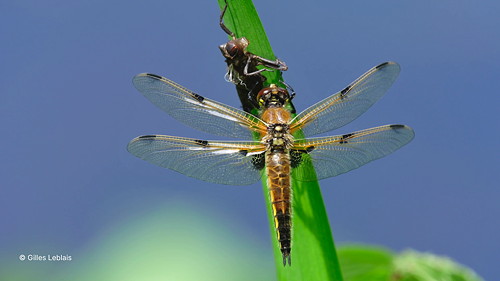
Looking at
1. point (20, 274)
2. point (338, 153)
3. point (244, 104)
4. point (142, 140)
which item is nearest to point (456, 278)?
point (338, 153)

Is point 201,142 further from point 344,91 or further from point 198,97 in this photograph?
point 344,91

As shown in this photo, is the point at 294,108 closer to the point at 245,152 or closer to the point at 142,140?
the point at 245,152

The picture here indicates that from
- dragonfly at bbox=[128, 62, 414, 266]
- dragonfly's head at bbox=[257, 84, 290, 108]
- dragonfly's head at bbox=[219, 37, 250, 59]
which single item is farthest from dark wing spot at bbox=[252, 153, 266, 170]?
dragonfly's head at bbox=[219, 37, 250, 59]

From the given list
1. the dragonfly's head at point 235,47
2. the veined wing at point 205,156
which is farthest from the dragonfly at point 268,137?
the dragonfly's head at point 235,47

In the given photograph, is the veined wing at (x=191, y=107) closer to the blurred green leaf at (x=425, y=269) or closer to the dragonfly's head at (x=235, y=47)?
the dragonfly's head at (x=235, y=47)

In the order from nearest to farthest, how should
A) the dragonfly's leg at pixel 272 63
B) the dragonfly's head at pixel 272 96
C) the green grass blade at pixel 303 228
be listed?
the green grass blade at pixel 303 228, the dragonfly's leg at pixel 272 63, the dragonfly's head at pixel 272 96

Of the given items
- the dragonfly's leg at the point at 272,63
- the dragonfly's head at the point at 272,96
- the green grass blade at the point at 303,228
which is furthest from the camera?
the dragonfly's head at the point at 272,96

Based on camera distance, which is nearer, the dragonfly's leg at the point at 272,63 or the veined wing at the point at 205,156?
the dragonfly's leg at the point at 272,63
